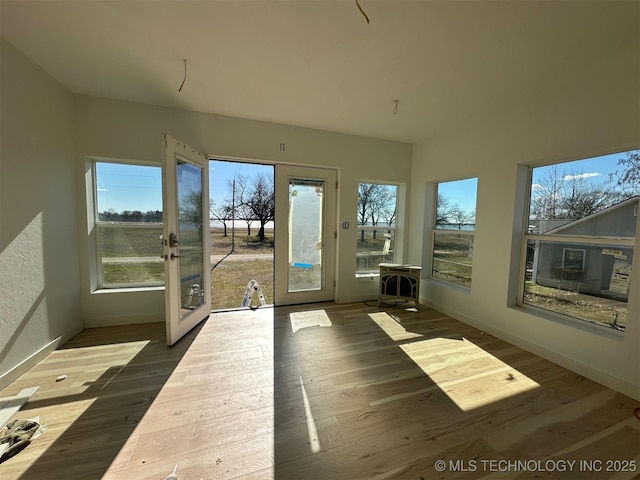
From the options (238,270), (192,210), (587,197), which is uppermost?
(587,197)

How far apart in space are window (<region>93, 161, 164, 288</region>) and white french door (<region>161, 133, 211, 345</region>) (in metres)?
0.51

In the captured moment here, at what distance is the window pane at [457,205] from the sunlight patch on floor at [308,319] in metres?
2.23

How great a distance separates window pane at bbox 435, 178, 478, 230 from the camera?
11.2 ft

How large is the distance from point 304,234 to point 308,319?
4.02 ft

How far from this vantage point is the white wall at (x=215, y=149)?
2.83m

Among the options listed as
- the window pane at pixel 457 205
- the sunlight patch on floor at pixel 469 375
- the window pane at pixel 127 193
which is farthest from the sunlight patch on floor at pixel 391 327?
the window pane at pixel 127 193

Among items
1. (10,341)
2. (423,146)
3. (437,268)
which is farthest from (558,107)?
(10,341)

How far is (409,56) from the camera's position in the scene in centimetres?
202

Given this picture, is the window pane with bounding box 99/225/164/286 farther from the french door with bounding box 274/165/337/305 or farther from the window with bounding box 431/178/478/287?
the window with bounding box 431/178/478/287

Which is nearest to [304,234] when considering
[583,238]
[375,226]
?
[375,226]

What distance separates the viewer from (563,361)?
232 centimetres

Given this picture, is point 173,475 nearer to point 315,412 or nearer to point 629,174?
point 315,412

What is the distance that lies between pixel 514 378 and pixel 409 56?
274 centimetres

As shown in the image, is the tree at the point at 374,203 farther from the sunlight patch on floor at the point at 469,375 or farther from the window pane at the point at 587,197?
the sunlight patch on floor at the point at 469,375
